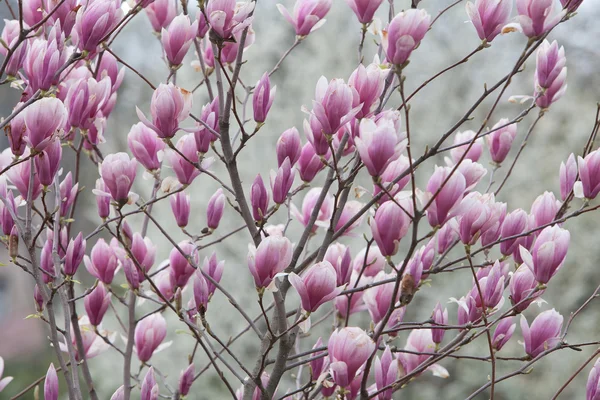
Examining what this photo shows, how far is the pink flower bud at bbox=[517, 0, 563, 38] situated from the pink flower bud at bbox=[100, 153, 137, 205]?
0.44 metres

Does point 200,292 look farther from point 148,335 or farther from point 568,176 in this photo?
point 568,176

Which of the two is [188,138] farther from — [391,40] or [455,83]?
[455,83]

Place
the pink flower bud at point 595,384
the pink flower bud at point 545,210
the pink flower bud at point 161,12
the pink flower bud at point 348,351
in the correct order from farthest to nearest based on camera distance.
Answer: the pink flower bud at point 161,12 → the pink flower bud at point 545,210 → the pink flower bud at point 595,384 → the pink flower bud at point 348,351

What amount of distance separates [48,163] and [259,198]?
240 millimetres

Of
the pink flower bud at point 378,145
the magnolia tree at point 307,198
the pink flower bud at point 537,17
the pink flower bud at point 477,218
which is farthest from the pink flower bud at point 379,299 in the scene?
the pink flower bud at point 537,17

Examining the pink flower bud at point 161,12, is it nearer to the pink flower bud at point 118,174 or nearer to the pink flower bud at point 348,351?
the pink flower bud at point 118,174

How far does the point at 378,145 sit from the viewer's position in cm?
59

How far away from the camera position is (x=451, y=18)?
346cm

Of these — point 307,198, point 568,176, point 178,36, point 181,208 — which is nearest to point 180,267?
point 181,208

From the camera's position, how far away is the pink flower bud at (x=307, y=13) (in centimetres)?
85

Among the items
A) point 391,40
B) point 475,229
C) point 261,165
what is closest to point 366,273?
point 475,229

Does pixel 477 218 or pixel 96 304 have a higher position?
pixel 96 304

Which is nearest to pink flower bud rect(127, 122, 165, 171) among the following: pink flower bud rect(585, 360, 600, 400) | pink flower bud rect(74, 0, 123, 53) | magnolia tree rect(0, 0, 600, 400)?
magnolia tree rect(0, 0, 600, 400)

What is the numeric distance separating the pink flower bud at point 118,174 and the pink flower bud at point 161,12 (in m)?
0.29
